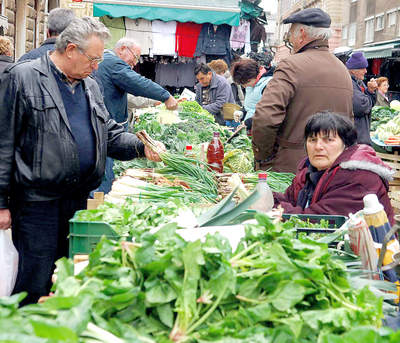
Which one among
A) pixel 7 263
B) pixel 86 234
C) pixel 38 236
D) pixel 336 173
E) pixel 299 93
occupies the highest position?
pixel 299 93

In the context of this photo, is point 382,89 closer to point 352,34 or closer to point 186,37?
point 186,37

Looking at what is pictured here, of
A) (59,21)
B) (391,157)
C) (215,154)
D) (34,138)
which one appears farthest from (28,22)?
(34,138)

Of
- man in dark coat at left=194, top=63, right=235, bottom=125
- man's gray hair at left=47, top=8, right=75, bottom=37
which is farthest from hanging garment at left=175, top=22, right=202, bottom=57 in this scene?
man's gray hair at left=47, top=8, right=75, bottom=37

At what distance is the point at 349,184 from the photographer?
3.30 meters

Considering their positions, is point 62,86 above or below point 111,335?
above

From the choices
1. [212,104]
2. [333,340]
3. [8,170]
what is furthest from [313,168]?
[212,104]

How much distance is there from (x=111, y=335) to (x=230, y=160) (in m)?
4.16

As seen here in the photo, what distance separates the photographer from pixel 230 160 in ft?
18.6

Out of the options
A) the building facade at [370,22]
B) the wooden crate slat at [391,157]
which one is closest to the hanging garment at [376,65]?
the building facade at [370,22]

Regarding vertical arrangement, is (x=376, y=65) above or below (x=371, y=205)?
above

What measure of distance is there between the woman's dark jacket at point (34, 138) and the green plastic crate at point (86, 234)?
0.86m

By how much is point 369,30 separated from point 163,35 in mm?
20195

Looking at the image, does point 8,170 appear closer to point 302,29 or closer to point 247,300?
point 247,300

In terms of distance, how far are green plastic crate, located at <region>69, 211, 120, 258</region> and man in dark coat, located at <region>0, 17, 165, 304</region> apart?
86cm
